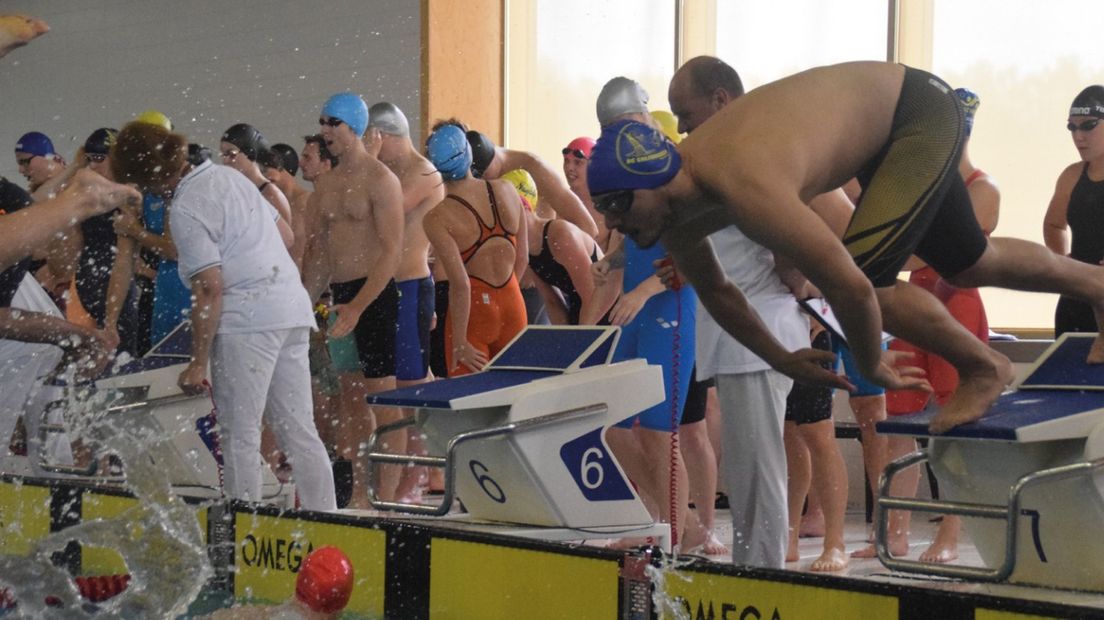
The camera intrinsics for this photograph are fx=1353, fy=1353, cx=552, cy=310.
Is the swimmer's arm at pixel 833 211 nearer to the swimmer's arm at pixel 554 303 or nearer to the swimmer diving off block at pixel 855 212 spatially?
the swimmer diving off block at pixel 855 212

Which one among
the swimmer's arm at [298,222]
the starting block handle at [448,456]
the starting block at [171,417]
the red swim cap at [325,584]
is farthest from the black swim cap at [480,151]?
the red swim cap at [325,584]

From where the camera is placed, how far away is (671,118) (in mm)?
5141

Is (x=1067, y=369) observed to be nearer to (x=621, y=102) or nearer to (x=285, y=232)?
(x=621, y=102)

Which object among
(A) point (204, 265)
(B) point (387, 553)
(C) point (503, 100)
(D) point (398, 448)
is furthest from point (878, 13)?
(B) point (387, 553)

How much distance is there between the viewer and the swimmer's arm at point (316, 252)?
5520 mm

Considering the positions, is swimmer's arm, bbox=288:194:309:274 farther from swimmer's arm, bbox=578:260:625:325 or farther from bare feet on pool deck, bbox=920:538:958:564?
bare feet on pool deck, bbox=920:538:958:564

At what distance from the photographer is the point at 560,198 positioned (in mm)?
5883

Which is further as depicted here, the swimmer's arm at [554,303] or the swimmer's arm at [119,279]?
the swimmer's arm at [119,279]

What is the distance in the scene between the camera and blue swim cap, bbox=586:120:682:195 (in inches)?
107

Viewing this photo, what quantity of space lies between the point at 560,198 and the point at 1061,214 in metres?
2.04

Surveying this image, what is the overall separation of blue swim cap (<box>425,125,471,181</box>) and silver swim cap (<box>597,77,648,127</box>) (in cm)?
66

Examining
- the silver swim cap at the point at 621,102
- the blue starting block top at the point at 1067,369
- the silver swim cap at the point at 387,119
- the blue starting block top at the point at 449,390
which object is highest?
the silver swim cap at the point at 387,119

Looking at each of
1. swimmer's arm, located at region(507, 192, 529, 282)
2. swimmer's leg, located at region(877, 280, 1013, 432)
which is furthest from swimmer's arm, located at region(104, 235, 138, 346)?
swimmer's leg, located at region(877, 280, 1013, 432)

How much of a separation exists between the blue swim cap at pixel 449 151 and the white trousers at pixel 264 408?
0.88 m
